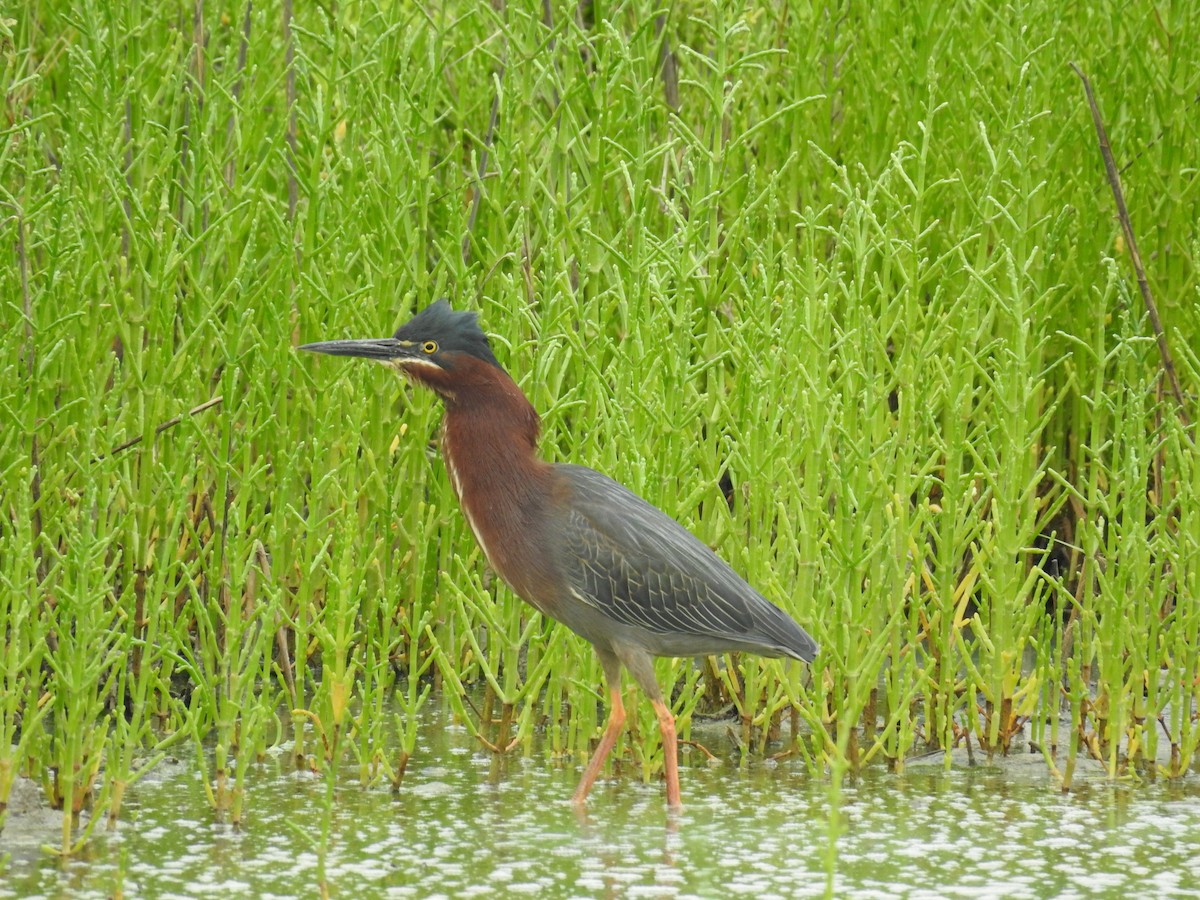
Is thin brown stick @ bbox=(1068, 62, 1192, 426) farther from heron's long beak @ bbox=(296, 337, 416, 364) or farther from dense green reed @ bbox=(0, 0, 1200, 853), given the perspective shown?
heron's long beak @ bbox=(296, 337, 416, 364)

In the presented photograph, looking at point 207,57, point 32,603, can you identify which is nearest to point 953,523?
point 32,603

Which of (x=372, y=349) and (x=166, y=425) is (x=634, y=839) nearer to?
(x=372, y=349)

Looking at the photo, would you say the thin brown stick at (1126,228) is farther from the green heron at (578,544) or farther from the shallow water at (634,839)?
the green heron at (578,544)

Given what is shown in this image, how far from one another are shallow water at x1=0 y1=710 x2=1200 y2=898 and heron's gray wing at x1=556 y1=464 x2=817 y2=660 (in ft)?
1.59

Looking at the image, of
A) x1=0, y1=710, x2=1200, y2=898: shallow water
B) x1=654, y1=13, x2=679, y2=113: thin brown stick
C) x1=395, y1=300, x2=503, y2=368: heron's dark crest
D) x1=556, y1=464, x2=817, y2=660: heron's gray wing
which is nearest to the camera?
x1=0, y1=710, x2=1200, y2=898: shallow water

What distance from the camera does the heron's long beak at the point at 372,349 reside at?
16.8 ft

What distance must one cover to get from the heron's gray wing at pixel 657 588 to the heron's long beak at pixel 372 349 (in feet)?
2.19

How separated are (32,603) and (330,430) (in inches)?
56.1

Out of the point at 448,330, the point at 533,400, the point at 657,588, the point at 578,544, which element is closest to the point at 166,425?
the point at 448,330

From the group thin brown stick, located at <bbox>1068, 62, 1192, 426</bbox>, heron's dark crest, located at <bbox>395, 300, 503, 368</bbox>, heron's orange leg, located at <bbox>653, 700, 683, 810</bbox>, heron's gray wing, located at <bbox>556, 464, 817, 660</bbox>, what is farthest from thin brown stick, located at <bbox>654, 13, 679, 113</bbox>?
heron's orange leg, located at <bbox>653, 700, 683, 810</bbox>

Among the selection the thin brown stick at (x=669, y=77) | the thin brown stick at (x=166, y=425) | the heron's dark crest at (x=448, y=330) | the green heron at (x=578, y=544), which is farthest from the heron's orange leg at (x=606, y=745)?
the thin brown stick at (x=669, y=77)

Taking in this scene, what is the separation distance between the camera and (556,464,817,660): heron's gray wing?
5047mm

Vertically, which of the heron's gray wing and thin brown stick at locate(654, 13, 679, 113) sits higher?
thin brown stick at locate(654, 13, 679, 113)

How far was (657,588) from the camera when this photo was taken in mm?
5062
